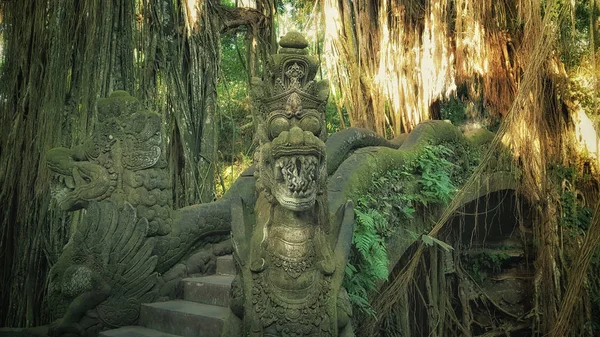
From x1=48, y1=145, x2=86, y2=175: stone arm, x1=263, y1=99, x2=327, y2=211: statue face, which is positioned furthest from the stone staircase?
x1=48, y1=145, x2=86, y2=175: stone arm

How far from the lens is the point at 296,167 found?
294 cm

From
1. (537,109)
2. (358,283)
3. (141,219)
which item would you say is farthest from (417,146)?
(141,219)

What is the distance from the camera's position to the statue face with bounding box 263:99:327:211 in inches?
116

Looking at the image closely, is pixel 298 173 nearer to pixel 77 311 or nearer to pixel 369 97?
pixel 77 311

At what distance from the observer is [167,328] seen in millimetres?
3762

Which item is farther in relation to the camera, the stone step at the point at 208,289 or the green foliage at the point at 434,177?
the green foliage at the point at 434,177

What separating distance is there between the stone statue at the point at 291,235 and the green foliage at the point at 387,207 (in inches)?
25.7

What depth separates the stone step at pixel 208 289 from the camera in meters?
3.89

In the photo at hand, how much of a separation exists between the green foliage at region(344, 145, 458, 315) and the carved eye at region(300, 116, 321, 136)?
0.94m

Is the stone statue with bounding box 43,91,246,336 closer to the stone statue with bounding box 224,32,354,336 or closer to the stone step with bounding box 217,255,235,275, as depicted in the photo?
the stone step with bounding box 217,255,235,275

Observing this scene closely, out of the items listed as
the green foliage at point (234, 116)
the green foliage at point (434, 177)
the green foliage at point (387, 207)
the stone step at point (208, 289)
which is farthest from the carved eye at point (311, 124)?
the green foliage at point (234, 116)

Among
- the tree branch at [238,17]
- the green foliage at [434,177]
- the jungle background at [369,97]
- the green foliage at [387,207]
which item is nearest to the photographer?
the green foliage at [387,207]

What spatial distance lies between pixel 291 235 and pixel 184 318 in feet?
3.65

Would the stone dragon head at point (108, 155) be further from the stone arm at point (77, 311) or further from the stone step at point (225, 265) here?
the stone step at point (225, 265)
